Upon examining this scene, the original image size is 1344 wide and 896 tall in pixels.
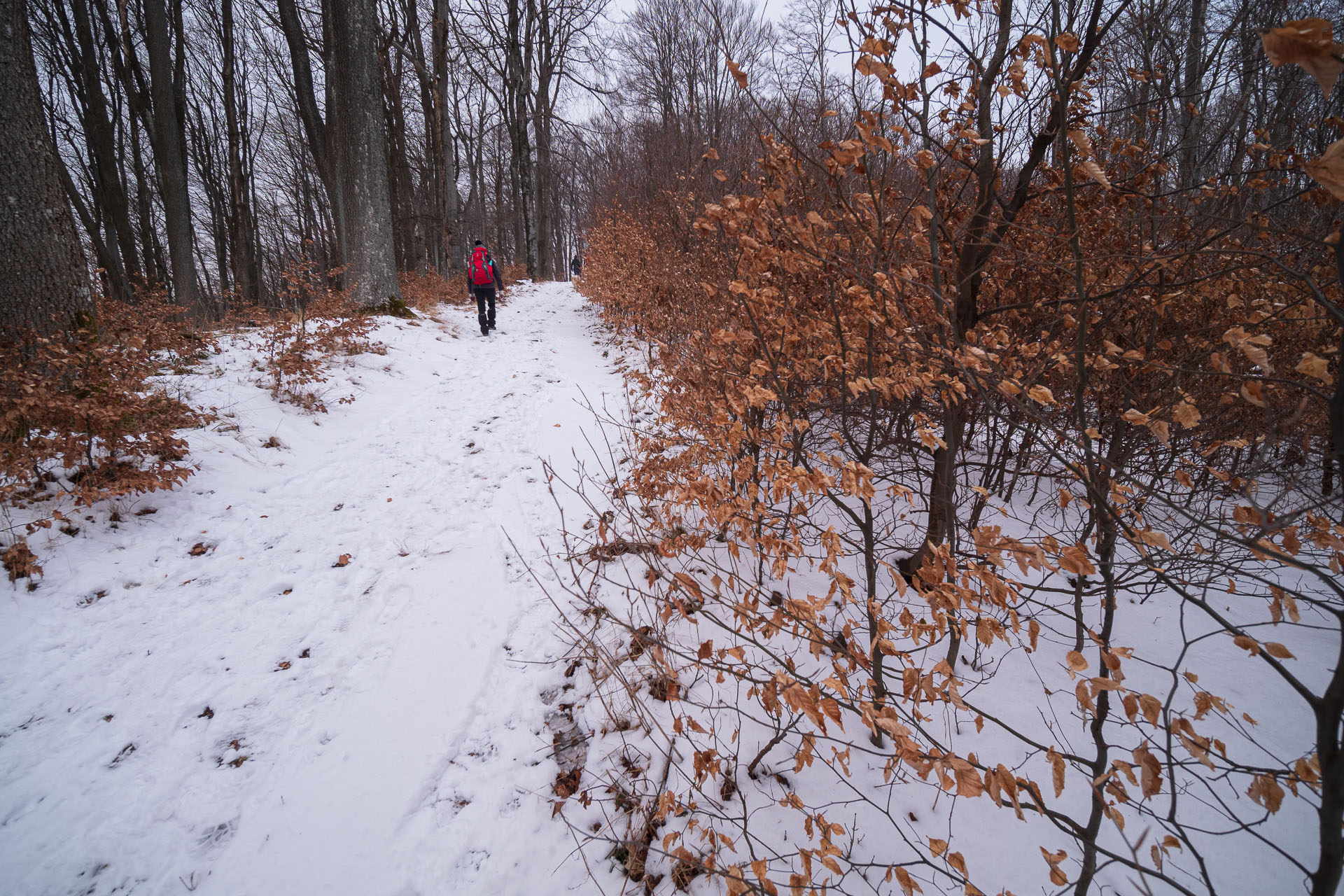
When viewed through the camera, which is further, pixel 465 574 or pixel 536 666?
pixel 465 574

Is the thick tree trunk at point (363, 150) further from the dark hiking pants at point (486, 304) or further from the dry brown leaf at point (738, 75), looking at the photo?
the dry brown leaf at point (738, 75)

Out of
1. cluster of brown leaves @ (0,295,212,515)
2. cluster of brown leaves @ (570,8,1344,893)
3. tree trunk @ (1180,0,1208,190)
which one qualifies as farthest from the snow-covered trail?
tree trunk @ (1180,0,1208,190)

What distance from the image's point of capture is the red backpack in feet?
30.8

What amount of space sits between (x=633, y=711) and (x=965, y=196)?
4.14 meters

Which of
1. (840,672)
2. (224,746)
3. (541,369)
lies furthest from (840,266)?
(541,369)

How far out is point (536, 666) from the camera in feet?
9.19

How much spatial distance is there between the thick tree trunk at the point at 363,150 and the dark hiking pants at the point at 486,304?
4.81 ft

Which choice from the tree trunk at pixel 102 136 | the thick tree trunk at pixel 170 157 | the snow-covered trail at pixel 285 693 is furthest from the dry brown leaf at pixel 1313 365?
the tree trunk at pixel 102 136

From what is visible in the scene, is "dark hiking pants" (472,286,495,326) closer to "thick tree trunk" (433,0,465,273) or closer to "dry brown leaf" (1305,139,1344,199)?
"thick tree trunk" (433,0,465,273)

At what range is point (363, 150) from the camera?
804 cm

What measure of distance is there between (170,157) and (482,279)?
19.7ft

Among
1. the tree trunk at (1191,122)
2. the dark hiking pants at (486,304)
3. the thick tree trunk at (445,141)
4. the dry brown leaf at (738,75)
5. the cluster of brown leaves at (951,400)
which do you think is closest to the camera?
the cluster of brown leaves at (951,400)

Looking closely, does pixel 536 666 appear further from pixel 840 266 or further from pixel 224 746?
pixel 840 266

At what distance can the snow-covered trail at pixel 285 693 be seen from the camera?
200 cm
